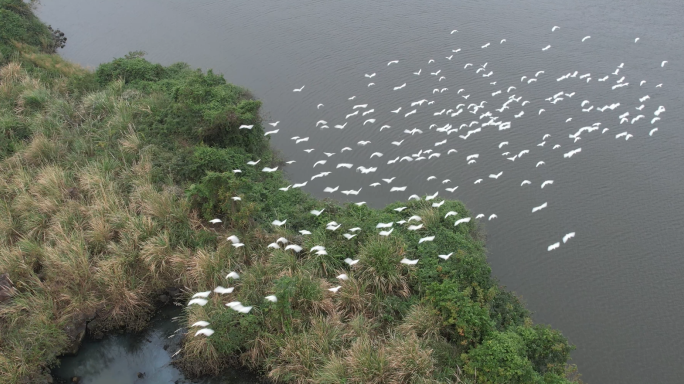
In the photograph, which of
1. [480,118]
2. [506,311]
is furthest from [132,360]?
[480,118]

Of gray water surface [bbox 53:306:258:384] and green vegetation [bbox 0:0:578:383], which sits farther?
gray water surface [bbox 53:306:258:384]

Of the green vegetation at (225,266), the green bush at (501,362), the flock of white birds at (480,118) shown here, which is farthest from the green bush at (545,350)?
the flock of white birds at (480,118)

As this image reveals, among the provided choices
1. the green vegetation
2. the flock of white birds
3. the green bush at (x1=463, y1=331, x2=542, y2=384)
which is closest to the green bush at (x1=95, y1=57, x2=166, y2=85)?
the green vegetation

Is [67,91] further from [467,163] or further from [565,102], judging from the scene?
[565,102]

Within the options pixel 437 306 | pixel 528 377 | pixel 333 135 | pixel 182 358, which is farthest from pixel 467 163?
pixel 182 358

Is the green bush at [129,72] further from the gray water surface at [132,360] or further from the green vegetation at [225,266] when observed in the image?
the gray water surface at [132,360]

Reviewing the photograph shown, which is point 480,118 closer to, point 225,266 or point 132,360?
point 225,266

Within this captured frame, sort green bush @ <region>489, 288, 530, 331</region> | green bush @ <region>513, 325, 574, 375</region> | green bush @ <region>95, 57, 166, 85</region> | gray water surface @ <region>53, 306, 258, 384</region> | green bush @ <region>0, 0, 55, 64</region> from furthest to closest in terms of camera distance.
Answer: green bush @ <region>0, 0, 55, 64</region> → green bush @ <region>95, 57, 166, 85</region> → gray water surface @ <region>53, 306, 258, 384</region> → green bush @ <region>489, 288, 530, 331</region> → green bush @ <region>513, 325, 574, 375</region>

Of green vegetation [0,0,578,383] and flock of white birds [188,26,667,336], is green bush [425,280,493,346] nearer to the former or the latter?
green vegetation [0,0,578,383]

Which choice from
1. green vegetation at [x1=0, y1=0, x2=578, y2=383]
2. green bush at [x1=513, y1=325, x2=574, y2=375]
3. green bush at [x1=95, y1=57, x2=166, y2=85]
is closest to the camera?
green bush at [x1=513, y1=325, x2=574, y2=375]
